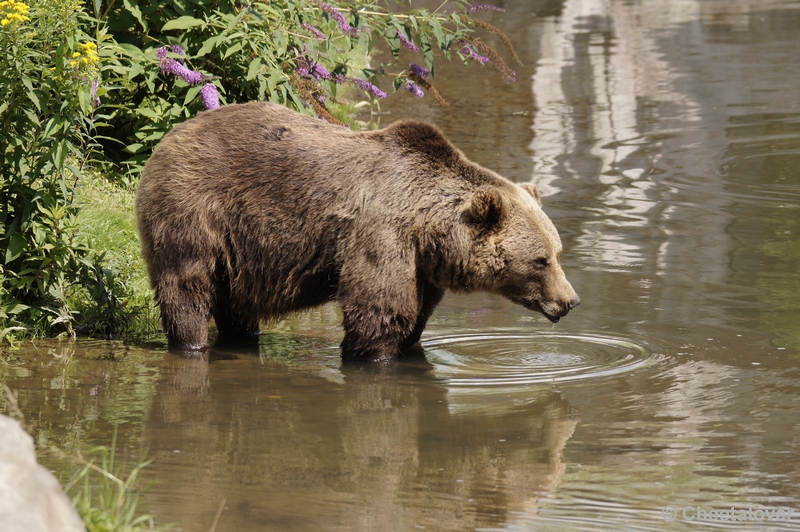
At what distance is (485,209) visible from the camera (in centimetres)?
760

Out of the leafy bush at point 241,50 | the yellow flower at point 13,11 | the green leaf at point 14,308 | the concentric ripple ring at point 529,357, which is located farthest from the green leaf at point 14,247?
the concentric ripple ring at point 529,357

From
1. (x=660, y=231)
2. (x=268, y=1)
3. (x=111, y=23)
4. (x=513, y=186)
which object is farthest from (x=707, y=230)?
(x=111, y=23)

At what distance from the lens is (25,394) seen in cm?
682

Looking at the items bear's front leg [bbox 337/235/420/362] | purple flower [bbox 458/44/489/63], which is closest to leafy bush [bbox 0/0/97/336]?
bear's front leg [bbox 337/235/420/362]

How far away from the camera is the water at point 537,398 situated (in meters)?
5.28

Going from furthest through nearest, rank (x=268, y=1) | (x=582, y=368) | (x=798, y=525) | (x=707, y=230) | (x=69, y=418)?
(x=707, y=230) → (x=268, y=1) → (x=582, y=368) → (x=69, y=418) → (x=798, y=525)

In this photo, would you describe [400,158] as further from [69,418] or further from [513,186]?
[69,418]

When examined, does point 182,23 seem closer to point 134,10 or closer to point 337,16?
point 134,10

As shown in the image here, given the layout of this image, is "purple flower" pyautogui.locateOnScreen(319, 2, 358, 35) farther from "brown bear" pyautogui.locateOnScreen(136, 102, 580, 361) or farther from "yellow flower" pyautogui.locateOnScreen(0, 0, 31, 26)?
"yellow flower" pyautogui.locateOnScreen(0, 0, 31, 26)

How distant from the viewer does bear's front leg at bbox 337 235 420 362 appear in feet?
24.9

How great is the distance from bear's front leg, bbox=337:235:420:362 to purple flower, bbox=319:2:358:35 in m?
2.49

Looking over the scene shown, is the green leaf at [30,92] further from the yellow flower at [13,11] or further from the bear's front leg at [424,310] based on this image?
the bear's front leg at [424,310]

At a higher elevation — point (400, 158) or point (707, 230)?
point (400, 158)

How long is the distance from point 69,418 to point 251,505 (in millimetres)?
1756
